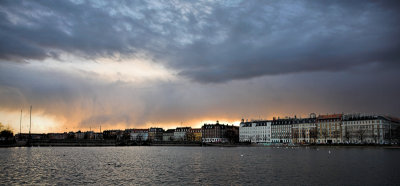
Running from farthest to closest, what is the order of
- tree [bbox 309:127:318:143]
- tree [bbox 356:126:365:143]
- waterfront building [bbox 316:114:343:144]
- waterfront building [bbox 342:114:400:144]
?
waterfront building [bbox 316:114:343:144]
tree [bbox 309:127:318:143]
waterfront building [bbox 342:114:400:144]
tree [bbox 356:126:365:143]

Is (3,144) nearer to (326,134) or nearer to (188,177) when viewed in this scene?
(188,177)

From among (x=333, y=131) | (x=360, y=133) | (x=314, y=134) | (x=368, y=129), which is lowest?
(x=314, y=134)

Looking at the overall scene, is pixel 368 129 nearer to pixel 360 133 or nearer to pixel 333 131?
pixel 360 133

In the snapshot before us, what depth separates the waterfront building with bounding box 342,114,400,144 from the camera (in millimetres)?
171050

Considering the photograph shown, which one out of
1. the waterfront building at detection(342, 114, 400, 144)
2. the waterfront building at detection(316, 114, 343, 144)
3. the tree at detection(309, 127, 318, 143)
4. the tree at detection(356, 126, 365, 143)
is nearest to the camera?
the tree at detection(356, 126, 365, 143)

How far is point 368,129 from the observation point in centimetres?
17900

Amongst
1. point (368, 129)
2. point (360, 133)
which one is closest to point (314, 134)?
point (360, 133)

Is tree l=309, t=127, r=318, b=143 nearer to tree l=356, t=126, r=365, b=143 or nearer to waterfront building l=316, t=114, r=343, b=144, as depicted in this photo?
waterfront building l=316, t=114, r=343, b=144

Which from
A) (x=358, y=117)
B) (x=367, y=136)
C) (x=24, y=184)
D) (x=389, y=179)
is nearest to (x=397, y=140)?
(x=367, y=136)

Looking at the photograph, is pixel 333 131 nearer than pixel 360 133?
No

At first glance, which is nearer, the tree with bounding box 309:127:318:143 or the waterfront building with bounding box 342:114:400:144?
the waterfront building with bounding box 342:114:400:144

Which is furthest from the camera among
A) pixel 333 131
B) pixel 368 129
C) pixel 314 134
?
pixel 333 131

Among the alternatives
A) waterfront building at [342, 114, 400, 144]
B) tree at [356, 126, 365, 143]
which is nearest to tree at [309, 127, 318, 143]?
waterfront building at [342, 114, 400, 144]

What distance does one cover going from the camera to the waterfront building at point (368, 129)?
171050 mm
